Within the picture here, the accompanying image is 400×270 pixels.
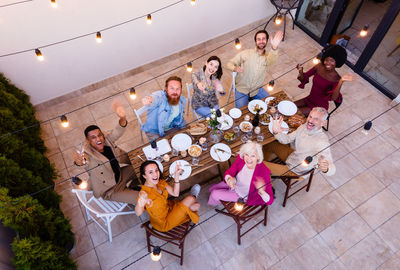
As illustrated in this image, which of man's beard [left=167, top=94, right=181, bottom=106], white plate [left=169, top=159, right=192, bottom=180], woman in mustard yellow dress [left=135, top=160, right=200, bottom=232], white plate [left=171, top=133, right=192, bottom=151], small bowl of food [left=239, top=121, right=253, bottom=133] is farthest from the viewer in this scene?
man's beard [left=167, top=94, right=181, bottom=106]

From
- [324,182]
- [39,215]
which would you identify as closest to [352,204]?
[324,182]

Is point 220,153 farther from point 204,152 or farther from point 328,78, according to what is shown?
point 328,78

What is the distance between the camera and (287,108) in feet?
13.1

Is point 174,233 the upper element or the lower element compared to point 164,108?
lower

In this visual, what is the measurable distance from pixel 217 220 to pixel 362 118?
3073 millimetres

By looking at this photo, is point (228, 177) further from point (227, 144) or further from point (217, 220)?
point (217, 220)

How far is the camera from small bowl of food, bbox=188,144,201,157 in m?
3.52

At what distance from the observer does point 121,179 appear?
374 cm

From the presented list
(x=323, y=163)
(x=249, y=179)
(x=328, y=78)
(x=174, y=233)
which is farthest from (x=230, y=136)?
(x=328, y=78)

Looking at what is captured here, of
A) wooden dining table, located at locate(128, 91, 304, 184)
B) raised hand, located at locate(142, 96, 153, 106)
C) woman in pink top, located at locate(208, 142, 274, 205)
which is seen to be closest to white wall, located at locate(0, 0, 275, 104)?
raised hand, located at locate(142, 96, 153, 106)

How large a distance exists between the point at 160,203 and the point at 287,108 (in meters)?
2.15

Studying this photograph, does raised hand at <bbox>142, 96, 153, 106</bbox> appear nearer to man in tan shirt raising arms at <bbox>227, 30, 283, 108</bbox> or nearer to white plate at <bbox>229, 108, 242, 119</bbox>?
white plate at <bbox>229, 108, 242, 119</bbox>

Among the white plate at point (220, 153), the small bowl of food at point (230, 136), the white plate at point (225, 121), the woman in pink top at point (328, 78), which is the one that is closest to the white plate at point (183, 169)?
the white plate at point (220, 153)

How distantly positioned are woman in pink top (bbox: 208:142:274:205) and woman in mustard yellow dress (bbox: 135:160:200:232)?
1.51 feet
